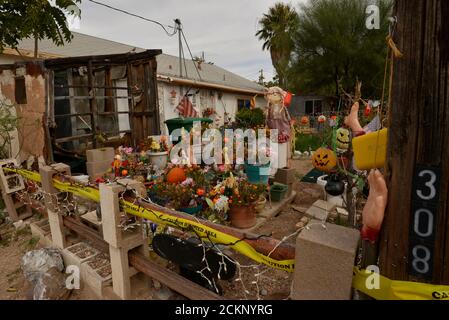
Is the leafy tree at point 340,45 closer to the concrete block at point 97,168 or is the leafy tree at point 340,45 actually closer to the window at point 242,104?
the window at point 242,104

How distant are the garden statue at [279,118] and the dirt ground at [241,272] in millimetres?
1173

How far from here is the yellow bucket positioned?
1522 millimetres

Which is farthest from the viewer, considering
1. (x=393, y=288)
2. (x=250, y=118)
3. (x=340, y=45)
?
(x=340, y=45)

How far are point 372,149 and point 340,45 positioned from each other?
753 inches

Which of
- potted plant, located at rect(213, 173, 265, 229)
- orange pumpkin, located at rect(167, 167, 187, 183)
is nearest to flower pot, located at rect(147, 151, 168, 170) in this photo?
orange pumpkin, located at rect(167, 167, 187, 183)

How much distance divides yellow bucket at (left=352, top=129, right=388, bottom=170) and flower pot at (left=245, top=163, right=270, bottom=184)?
4.34 meters

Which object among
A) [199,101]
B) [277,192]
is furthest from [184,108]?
[277,192]

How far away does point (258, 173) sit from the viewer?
6.03 m

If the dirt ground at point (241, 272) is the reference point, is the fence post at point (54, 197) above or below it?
above

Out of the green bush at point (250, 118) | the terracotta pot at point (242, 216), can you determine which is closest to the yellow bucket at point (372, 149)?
the terracotta pot at point (242, 216)

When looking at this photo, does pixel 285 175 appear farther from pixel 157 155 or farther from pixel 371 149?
pixel 371 149

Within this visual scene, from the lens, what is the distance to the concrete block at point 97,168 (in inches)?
266

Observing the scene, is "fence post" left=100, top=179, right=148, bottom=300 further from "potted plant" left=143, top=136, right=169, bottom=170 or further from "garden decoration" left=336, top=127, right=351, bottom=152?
"potted plant" left=143, top=136, right=169, bottom=170
